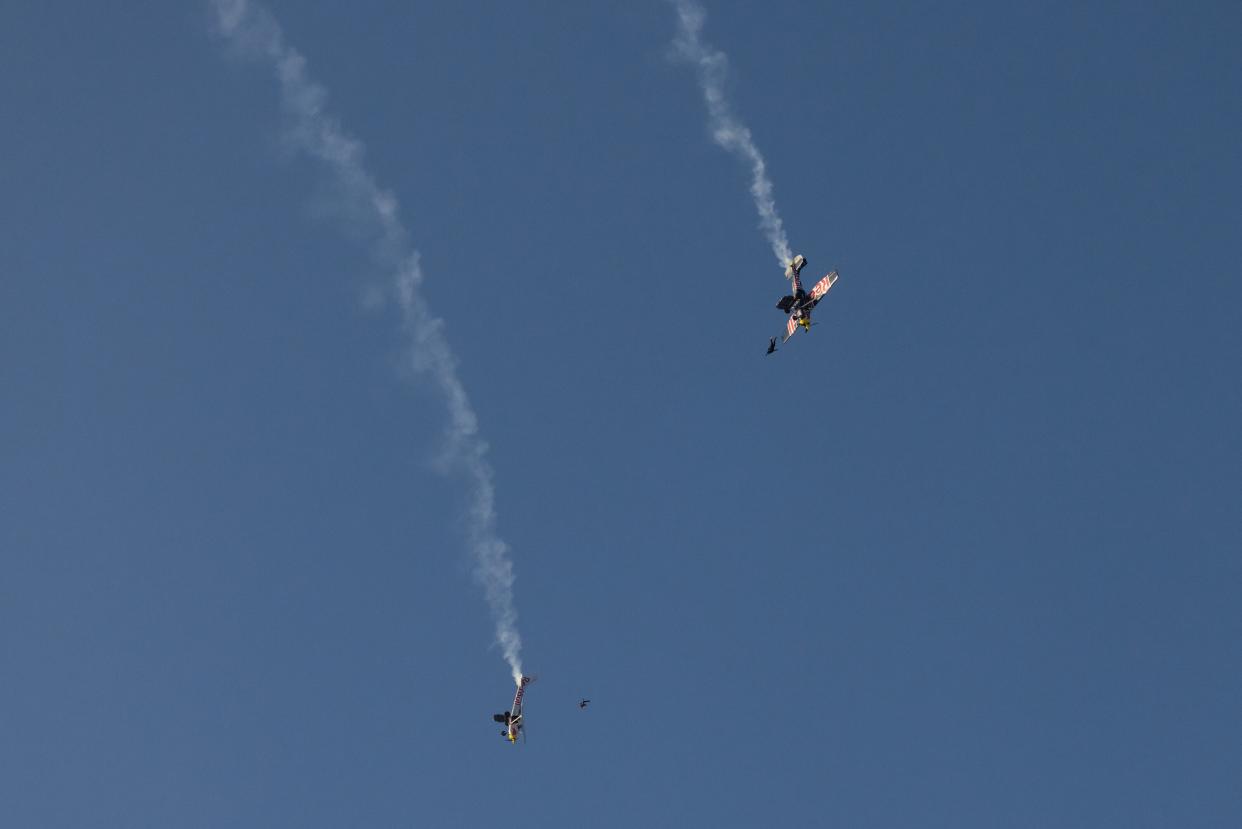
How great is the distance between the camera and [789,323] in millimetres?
80938

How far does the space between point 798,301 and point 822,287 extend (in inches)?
79.7

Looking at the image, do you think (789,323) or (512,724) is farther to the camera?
(512,724)

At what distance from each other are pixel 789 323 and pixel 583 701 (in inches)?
992

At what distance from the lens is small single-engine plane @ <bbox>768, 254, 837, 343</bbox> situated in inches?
3083

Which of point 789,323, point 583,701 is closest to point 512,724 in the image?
point 583,701

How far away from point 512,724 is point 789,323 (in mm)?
30792

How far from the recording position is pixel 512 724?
8731 centimetres

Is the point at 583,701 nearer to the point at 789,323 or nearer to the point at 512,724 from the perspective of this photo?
the point at 512,724

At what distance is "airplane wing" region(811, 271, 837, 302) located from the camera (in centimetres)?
7725

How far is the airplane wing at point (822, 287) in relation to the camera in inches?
3041

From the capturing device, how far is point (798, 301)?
80125 millimetres

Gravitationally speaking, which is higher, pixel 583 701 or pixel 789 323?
pixel 789 323

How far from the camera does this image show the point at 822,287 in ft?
258

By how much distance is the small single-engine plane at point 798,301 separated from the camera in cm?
7831
